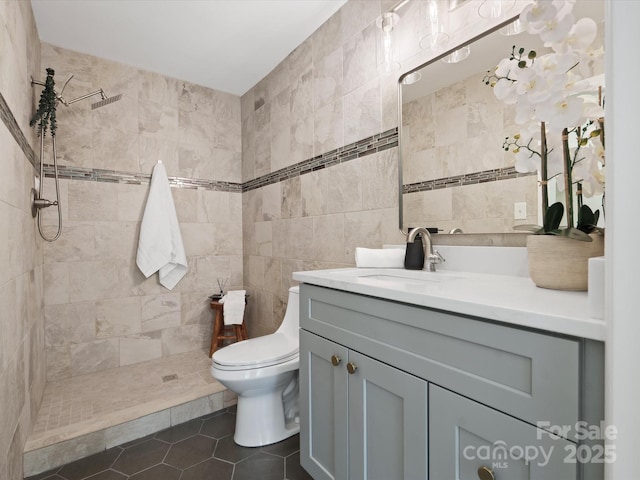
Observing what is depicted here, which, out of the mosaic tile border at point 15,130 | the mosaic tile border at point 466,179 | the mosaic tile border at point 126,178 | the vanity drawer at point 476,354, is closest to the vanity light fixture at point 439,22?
the mosaic tile border at point 466,179

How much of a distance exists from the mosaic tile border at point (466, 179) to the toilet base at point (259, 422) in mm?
1298

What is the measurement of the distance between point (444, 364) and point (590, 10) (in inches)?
45.7

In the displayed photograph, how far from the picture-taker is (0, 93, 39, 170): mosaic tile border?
127cm

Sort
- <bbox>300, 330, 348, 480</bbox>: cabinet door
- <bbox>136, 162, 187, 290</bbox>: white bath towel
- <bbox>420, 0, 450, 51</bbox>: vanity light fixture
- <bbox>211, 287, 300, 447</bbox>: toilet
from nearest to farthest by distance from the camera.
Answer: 1. <bbox>300, 330, 348, 480</bbox>: cabinet door
2. <bbox>420, 0, 450, 51</bbox>: vanity light fixture
3. <bbox>211, 287, 300, 447</bbox>: toilet
4. <bbox>136, 162, 187, 290</bbox>: white bath towel

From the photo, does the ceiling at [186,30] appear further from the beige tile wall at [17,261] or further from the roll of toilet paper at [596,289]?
the roll of toilet paper at [596,289]

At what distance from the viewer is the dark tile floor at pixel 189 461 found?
153cm

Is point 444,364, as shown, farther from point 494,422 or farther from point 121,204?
point 121,204

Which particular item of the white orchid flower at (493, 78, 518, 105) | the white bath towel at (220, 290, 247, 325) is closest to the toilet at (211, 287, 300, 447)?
the white bath towel at (220, 290, 247, 325)

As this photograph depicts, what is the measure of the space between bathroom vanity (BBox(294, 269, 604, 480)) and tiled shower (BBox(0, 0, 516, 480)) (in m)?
0.73

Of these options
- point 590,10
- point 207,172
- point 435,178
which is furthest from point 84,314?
point 590,10

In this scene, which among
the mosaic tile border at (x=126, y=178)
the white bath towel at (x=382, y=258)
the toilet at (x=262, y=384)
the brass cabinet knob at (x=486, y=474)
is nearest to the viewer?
the brass cabinet knob at (x=486, y=474)

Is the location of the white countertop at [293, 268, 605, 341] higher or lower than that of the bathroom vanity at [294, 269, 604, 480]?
higher

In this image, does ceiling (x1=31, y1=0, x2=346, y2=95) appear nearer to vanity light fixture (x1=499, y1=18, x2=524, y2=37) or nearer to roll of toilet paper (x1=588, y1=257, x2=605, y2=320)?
vanity light fixture (x1=499, y1=18, x2=524, y2=37)

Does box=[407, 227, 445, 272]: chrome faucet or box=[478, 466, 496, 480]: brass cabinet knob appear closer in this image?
box=[478, 466, 496, 480]: brass cabinet knob
